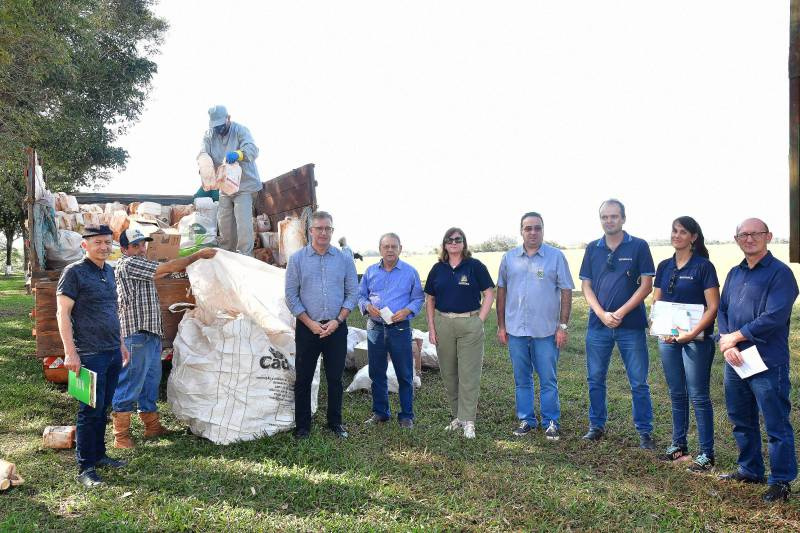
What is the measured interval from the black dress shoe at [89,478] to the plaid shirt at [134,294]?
922 mm

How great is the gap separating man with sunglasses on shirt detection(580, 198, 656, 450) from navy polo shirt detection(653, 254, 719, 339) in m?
0.25

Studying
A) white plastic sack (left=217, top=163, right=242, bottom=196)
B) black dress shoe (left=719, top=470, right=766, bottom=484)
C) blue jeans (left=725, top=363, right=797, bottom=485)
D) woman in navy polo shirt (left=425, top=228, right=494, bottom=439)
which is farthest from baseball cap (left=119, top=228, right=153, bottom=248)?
black dress shoe (left=719, top=470, right=766, bottom=484)

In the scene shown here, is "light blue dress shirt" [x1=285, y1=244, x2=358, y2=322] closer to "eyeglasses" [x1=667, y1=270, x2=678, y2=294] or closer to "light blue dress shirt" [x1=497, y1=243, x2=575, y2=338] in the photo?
"light blue dress shirt" [x1=497, y1=243, x2=575, y2=338]

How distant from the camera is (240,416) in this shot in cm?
447

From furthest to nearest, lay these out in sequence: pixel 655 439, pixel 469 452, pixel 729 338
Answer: pixel 655 439, pixel 469 452, pixel 729 338

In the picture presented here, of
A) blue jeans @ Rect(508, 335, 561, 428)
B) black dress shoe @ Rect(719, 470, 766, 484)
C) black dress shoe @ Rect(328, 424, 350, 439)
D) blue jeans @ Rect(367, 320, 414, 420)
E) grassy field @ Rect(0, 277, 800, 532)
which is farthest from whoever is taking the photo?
blue jeans @ Rect(367, 320, 414, 420)

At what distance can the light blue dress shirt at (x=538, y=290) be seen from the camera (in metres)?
4.68

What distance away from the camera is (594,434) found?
468cm

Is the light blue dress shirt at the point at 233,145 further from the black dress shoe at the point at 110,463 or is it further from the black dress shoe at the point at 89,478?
the black dress shoe at the point at 89,478

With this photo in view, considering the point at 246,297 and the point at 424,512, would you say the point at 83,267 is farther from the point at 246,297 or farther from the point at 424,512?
the point at 424,512

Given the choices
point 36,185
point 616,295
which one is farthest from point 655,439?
point 36,185

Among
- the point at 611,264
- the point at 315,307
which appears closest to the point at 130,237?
the point at 315,307

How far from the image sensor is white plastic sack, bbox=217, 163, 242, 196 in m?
5.80

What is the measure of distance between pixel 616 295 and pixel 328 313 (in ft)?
6.91
